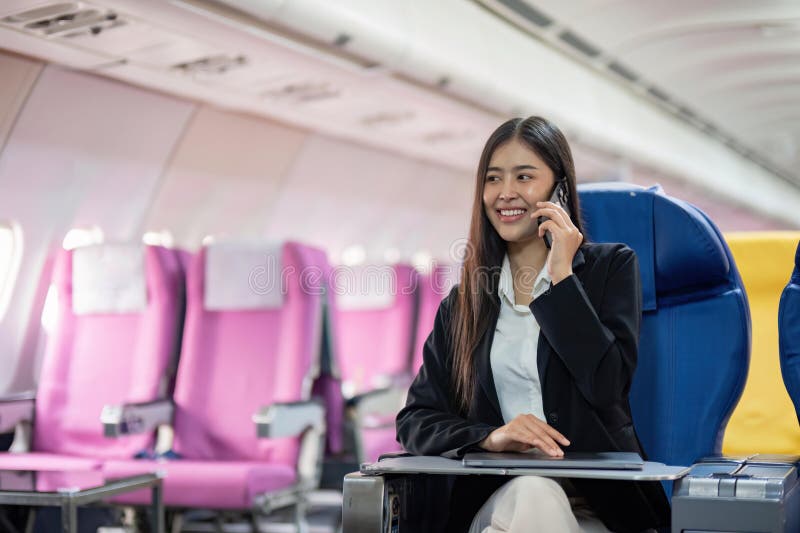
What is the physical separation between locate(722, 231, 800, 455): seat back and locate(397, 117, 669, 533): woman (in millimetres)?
825

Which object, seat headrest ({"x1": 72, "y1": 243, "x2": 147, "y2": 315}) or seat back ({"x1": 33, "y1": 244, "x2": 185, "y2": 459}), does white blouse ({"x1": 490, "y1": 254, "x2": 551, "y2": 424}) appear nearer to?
seat back ({"x1": 33, "y1": 244, "x2": 185, "y2": 459})

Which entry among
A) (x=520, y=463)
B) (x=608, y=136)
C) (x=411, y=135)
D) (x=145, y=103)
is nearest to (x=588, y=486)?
(x=520, y=463)

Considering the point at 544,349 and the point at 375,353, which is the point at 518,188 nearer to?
the point at 544,349

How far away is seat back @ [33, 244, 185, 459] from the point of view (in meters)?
4.95

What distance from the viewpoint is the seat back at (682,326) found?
2621mm

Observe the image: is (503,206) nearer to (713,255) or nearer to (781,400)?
(713,255)

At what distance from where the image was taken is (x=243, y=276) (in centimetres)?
482

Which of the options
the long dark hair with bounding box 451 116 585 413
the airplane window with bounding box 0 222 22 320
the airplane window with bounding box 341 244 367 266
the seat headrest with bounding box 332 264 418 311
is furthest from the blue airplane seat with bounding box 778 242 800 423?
the airplane window with bounding box 341 244 367 266

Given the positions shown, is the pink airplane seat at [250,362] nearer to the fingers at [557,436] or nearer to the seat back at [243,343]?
the seat back at [243,343]

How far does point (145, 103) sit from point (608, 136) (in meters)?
4.38

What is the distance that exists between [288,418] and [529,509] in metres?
2.38

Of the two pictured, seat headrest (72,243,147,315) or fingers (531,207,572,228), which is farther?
seat headrest (72,243,147,315)

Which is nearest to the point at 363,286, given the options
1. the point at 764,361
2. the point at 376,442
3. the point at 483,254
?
the point at 376,442

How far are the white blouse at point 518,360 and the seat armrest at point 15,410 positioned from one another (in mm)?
3255
